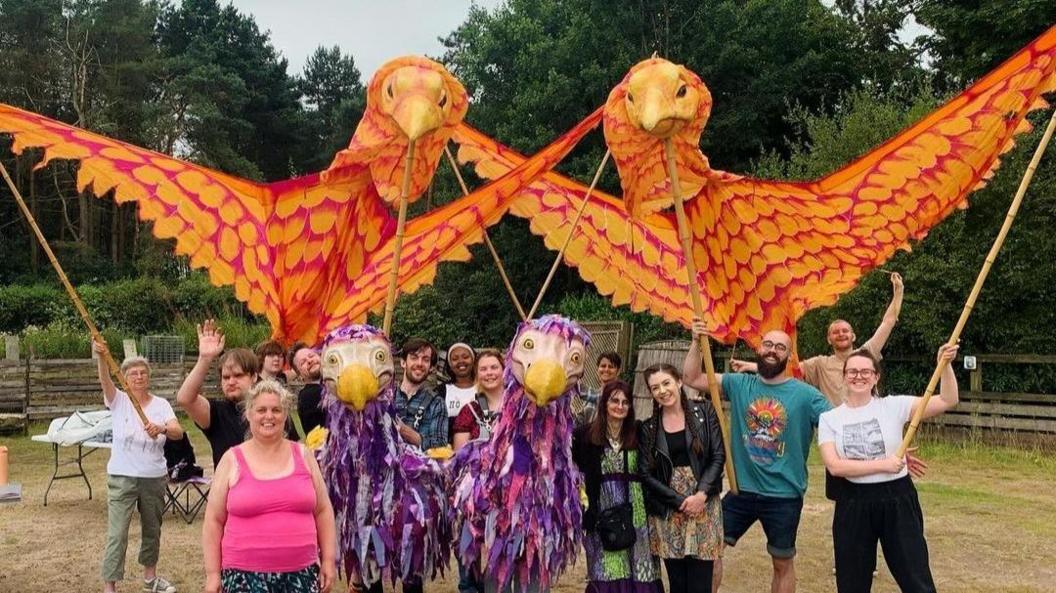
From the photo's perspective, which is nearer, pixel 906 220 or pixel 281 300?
pixel 281 300

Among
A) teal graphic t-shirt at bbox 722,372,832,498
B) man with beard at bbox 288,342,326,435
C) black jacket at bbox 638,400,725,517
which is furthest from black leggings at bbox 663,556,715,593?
man with beard at bbox 288,342,326,435

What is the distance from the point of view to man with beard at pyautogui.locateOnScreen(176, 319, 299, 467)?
11.6ft

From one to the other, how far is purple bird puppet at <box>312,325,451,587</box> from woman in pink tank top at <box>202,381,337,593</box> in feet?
1.75

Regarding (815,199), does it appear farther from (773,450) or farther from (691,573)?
(691,573)

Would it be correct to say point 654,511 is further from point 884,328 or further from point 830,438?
point 884,328

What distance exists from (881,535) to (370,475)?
191cm

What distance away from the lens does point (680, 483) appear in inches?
140

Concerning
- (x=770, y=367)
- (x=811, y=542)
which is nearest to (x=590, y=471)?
(x=770, y=367)

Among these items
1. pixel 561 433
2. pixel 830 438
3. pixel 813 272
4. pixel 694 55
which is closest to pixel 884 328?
pixel 813 272

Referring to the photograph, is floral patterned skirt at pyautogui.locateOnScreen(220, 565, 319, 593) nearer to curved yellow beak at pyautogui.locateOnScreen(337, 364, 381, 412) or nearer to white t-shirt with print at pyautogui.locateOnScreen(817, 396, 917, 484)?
curved yellow beak at pyautogui.locateOnScreen(337, 364, 381, 412)

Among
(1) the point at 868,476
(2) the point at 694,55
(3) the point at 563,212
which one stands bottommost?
(1) the point at 868,476

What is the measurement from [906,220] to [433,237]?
251 centimetres

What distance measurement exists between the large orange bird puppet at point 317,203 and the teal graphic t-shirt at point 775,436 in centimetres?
160

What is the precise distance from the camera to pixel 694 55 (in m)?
16.9
